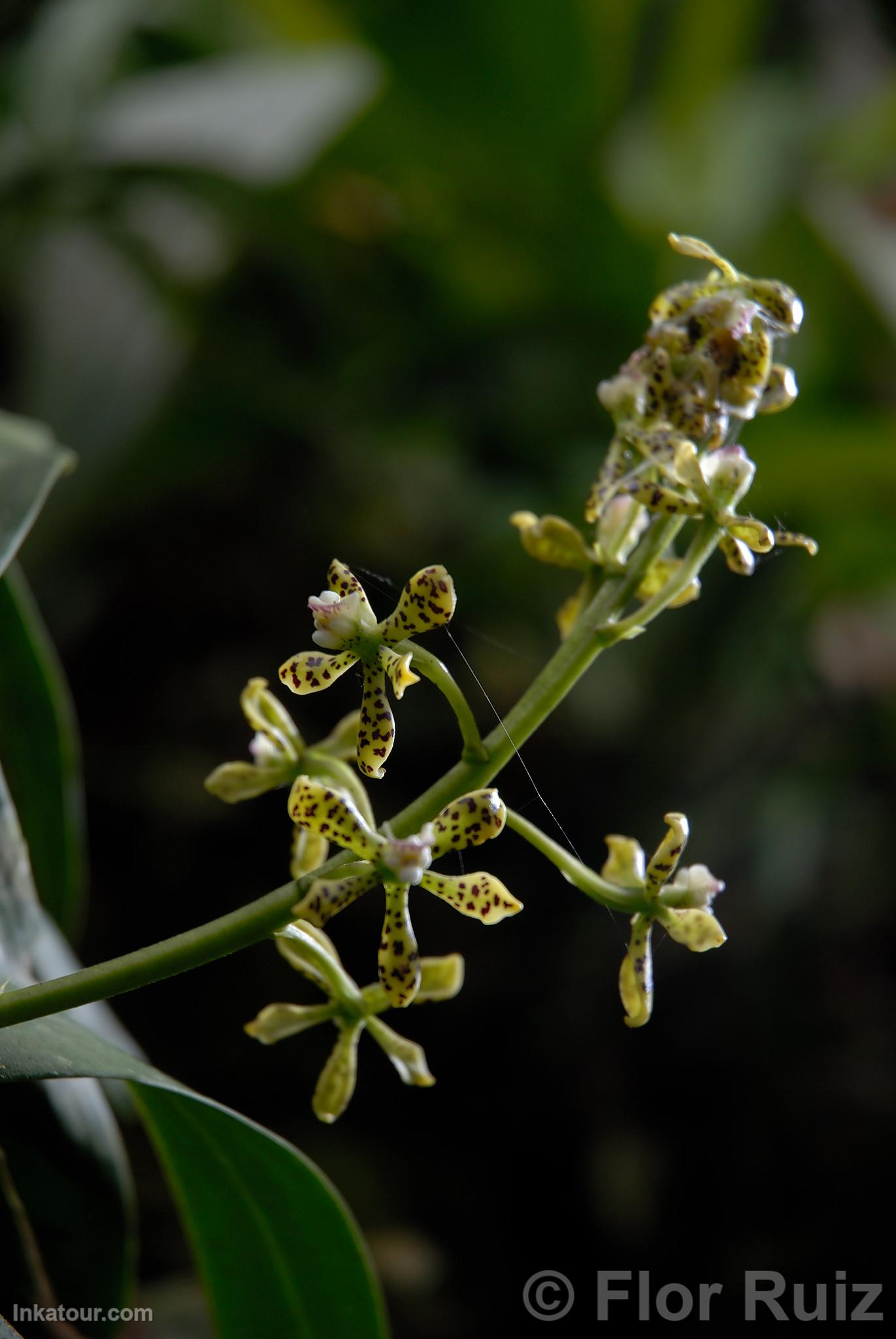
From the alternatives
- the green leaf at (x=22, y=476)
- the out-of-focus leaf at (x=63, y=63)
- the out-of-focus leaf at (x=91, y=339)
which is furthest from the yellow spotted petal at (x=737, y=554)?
the out-of-focus leaf at (x=63, y=63)

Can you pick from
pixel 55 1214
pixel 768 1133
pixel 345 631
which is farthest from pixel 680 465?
pixel 768 1133

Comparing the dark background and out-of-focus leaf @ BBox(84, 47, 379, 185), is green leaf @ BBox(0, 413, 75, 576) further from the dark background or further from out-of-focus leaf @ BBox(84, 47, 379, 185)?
out-of-focus leaf @ BBox(84, 47, 379, 185)

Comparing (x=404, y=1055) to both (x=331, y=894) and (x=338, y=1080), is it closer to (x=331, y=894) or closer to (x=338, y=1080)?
(x=338, y=1080)

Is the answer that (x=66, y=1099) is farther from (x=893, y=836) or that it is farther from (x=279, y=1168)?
(x=893, y=836)

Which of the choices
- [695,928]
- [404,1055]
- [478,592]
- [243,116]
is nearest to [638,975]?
[695,928]

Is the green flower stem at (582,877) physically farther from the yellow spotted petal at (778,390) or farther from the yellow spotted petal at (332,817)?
the yellow spotted petal at (778,390)
